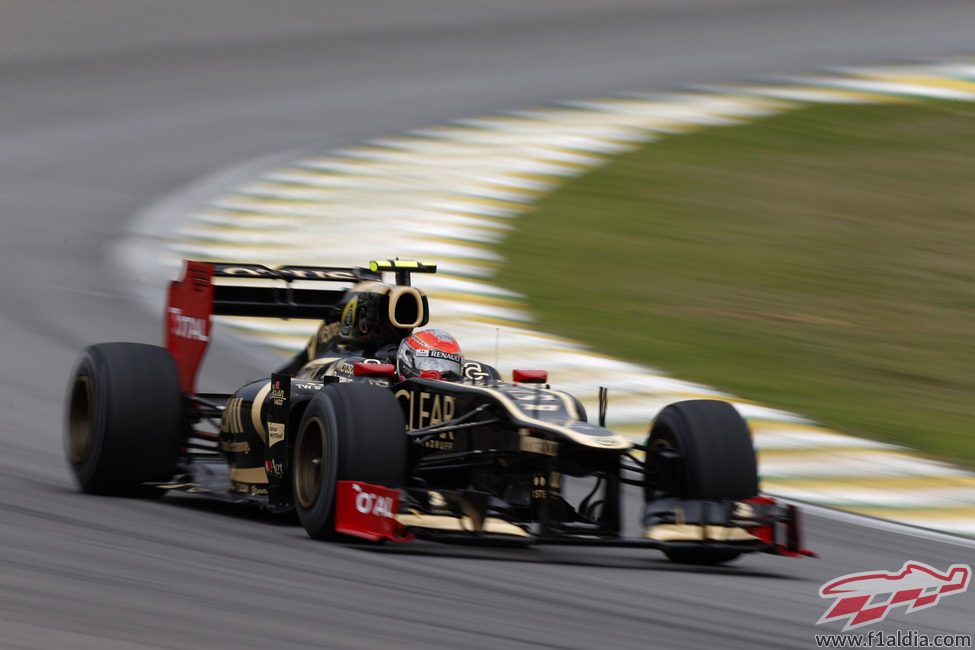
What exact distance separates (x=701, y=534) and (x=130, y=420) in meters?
3.17

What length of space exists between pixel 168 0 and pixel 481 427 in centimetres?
2369

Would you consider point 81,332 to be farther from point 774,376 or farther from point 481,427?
point 481,427

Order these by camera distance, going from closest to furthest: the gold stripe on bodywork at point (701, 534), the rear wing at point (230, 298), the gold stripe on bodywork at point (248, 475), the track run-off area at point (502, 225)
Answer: the gold stripe on bodywork at point (701, 534) < the gold stripe on bodywork at point (248, 475) < the rear wing at point (230, 298) < the track run-off area at point (502, 225)

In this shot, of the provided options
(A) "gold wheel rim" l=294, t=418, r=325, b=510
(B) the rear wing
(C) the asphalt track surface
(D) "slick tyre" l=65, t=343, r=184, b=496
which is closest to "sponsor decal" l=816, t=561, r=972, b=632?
(C) the asphalt track surface

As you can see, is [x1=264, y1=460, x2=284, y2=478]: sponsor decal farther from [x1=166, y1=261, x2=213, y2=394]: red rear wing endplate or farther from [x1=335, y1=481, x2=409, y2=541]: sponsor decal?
[x1=166, y1=261, x2=213, y2=394]: red rear wing endplate

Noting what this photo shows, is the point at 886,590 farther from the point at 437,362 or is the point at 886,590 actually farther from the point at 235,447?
the point at 235,447

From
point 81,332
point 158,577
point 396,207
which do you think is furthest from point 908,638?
point 396,207

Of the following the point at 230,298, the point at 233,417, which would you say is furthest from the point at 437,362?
the point at 230,298

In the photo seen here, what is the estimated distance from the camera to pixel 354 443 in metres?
7.64

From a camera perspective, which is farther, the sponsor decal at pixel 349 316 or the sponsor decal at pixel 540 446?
the sponsor decal at pixel 349 316

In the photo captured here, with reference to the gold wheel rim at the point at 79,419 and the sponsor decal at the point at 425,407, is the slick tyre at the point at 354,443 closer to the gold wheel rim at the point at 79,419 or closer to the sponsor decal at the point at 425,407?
the sponsor decal at the point at 425,407

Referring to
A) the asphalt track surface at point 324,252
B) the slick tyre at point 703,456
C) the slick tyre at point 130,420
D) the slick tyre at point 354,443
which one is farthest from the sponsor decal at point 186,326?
the slick tyre at point 703,456

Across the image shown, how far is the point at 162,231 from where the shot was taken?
17.8 metres

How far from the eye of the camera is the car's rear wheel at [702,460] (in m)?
8.09
